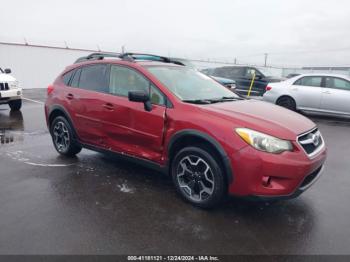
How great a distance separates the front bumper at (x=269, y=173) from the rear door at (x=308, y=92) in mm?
→ 7317

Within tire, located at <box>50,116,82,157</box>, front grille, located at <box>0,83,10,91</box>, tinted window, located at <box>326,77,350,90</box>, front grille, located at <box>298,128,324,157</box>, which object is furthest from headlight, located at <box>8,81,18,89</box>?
tinted window, located at <box>326,77,350,90</box>

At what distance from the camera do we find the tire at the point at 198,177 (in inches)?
134

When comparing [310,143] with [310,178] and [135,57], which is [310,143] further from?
[135,57]

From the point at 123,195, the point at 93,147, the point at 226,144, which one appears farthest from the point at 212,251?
the point at 93,147

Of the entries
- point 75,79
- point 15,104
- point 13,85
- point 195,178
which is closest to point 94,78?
point 75,79

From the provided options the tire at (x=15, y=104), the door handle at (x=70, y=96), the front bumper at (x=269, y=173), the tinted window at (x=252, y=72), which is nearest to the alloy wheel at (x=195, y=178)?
the front bumper at (x=269, y=173)

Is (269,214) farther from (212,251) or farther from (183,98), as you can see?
(183,98)

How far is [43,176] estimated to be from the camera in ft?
14.9

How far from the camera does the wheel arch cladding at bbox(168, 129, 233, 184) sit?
10.8ft

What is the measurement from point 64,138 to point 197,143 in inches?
111

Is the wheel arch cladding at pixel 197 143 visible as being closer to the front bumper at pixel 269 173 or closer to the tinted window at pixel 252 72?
the front bumper at pixel 269 173

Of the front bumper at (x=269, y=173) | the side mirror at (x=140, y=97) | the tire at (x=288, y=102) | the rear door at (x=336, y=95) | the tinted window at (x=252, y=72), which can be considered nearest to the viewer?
the front bumper at (x=269, y=173)

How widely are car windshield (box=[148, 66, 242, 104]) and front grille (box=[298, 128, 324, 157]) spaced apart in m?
1.19

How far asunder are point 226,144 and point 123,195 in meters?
1.53
